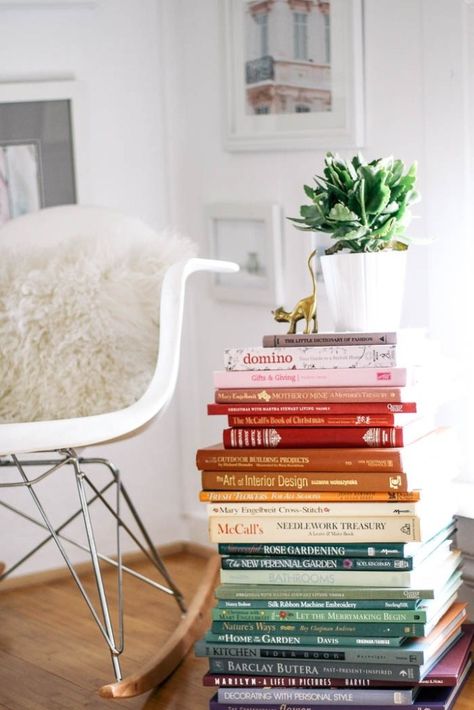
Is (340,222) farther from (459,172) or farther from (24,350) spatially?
(24,350)

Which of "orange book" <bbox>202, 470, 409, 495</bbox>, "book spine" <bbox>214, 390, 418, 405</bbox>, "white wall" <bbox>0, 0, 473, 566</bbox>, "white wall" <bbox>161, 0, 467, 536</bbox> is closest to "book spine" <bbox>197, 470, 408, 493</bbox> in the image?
"orange book" <bbox>202, 470, 409, 495</bbox>

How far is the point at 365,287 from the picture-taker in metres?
1.86

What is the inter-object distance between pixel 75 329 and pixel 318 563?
705 mm

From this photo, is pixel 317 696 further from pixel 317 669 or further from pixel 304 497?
pixel 304 497

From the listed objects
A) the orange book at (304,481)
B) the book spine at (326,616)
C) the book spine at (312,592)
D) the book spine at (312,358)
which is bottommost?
the book spine at (326,616)

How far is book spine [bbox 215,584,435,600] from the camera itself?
1760 mm

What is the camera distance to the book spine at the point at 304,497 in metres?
1.75

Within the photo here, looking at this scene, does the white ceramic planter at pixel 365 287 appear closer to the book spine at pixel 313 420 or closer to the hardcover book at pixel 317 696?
the book spine at pixel 313 420

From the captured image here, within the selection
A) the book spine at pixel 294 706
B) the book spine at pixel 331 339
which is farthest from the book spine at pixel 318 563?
the book spine at pixel 331 339

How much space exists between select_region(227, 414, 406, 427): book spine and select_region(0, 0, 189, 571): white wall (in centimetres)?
105

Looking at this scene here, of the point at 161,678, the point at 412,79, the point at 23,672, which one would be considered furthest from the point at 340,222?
the point at 23,672

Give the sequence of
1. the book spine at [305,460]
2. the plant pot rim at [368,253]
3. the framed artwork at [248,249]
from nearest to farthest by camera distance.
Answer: the book spine at [305,460] → the plant pot rim at [368,253] → the framed artwork at [248,249]

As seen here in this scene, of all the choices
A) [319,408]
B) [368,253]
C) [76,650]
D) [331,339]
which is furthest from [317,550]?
[76,650]

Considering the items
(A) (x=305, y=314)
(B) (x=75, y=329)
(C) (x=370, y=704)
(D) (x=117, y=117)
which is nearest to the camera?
(C) (x=370, y=704)
